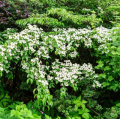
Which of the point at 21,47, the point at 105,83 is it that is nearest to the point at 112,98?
the point at 105,83

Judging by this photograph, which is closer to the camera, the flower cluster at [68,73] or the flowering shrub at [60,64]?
the flowering shrub at [60,64]

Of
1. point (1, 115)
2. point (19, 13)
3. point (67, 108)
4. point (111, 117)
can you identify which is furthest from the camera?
point (19, 13)

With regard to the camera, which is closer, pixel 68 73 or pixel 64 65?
pixel 68 73

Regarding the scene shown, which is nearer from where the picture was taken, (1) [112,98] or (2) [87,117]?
(2) [87,117]

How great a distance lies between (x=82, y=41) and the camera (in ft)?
9.01

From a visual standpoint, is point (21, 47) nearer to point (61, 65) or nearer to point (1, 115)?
point (61, 65)

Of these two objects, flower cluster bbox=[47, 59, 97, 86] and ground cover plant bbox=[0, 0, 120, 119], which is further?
flower cluster bbox=[47, 59, 97, 86]

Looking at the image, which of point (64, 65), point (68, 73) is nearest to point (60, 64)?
point (64, 65)

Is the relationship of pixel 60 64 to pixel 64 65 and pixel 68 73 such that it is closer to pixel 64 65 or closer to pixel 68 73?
pixel 64 65

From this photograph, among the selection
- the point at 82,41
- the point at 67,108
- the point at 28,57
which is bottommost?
the point at 67,108

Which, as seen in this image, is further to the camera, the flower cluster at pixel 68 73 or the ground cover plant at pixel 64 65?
the flower cluster at pixel 68 73

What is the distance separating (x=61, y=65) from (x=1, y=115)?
147cm

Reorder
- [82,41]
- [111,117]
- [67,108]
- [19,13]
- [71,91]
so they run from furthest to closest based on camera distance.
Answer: [19,13]
[71,91]
[82,41]
[67,108]
[111,117]

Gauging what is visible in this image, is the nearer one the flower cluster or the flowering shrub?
the flowering shrub
